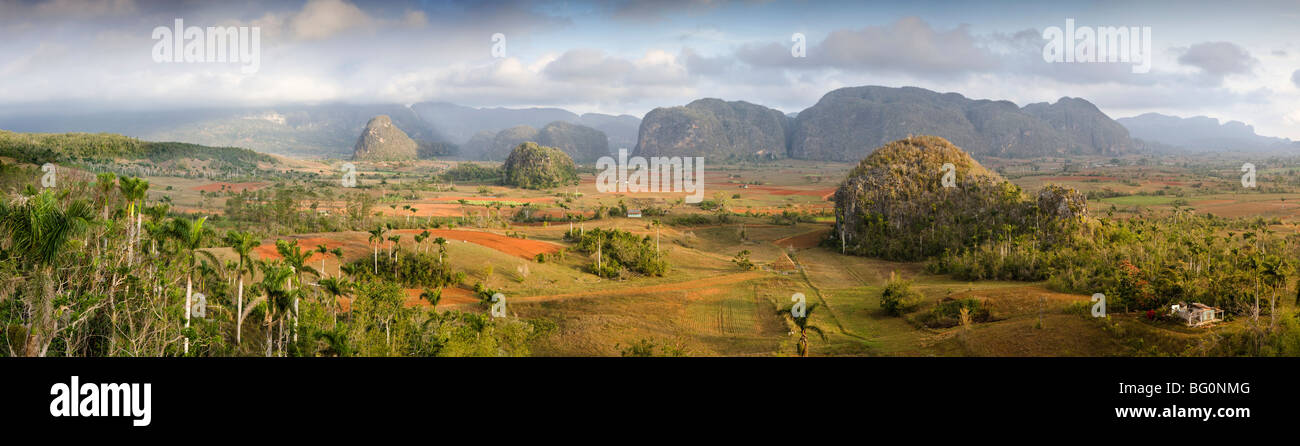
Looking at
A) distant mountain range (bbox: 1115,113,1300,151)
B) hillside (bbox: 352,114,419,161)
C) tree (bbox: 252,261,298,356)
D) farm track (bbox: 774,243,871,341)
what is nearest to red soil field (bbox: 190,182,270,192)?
farm track (bbox: 774,243,871,341)

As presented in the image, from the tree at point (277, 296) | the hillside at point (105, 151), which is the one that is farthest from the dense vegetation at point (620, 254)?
the hillside at point (105, 151)

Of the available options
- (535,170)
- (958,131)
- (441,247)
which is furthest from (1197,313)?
(958,131)

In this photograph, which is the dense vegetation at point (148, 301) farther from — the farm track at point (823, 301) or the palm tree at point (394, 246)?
the farm track at point (823, 301)

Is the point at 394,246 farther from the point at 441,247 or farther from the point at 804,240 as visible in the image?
the point at 804,240

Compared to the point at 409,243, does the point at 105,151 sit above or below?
above

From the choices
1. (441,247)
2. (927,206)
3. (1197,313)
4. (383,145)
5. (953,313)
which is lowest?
(953,313)
